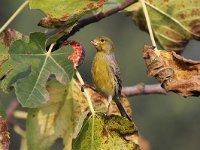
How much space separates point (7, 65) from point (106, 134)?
37 cm

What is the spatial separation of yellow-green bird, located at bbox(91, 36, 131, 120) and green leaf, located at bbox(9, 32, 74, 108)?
323 millimetres

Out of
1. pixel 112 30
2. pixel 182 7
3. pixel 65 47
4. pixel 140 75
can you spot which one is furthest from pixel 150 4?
pixel 112 30

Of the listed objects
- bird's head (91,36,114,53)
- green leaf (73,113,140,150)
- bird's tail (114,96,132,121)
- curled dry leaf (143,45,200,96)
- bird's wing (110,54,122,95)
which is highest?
curled dry leaf (143,45,200,96)

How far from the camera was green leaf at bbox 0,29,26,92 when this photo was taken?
86.4 inches

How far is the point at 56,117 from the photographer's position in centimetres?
251

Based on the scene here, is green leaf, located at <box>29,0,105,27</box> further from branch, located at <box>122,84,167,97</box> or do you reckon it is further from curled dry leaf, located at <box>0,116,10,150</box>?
branch, located at <box>122,84,167,97</box>

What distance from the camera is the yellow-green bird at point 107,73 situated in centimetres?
251

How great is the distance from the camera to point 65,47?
2.18 meters

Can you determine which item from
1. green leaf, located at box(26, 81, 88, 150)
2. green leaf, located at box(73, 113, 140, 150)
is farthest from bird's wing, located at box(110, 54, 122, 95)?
green leaf, located at box(73, 113, 140, 150)

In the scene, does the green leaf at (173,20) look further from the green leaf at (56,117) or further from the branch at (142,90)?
the green leaf at (56,117)

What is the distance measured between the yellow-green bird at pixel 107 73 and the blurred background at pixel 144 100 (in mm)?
13537

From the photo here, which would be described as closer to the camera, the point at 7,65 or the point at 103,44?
the point at 7,65

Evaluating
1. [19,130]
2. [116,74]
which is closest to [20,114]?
[19,130]

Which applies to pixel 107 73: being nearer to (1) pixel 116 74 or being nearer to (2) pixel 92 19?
(1) pixel 116 74
